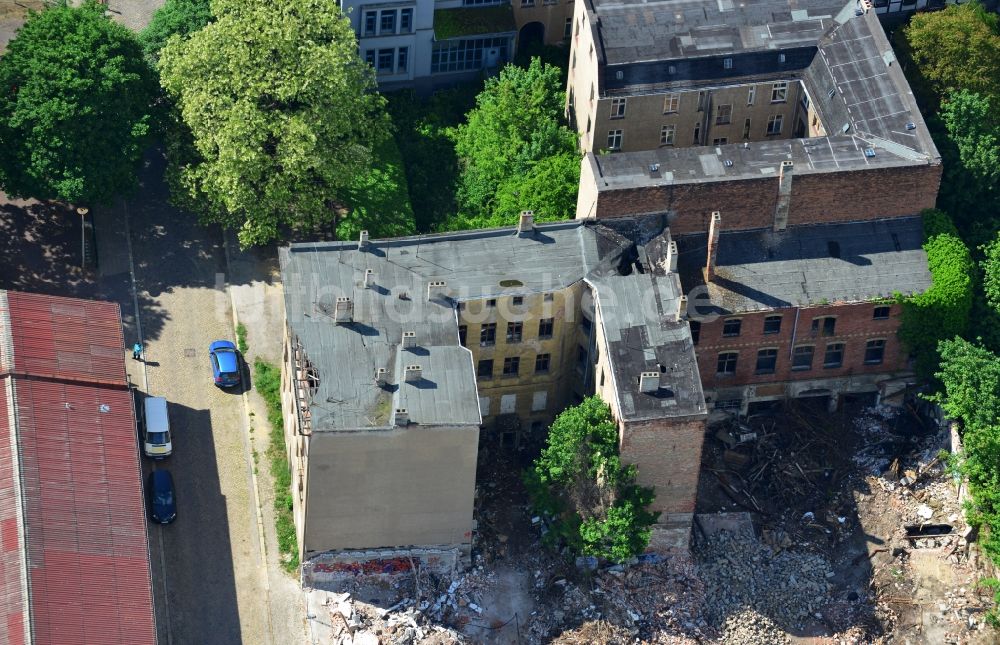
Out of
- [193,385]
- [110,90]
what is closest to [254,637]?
[193,385]

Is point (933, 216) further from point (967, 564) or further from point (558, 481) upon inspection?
point (558, 481)

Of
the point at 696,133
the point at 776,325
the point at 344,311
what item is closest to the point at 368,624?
the point at 344,311

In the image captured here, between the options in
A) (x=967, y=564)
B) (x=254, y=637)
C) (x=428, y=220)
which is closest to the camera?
(x=254, y=637)

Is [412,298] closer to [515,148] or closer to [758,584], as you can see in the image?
[515,148]

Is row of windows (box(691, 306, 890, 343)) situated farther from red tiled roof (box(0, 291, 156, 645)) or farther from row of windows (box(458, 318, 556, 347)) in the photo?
red tiled roof (box(0, 291, 156, 645))

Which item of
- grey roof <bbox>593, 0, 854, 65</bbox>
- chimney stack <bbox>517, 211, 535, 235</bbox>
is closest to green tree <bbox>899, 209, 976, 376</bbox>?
grey roof <bbox>593, 0, 854, 65</bbox>

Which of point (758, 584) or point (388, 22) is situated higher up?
point (388, 22)
